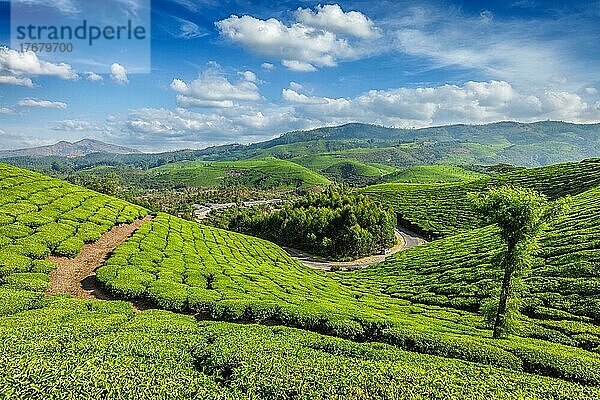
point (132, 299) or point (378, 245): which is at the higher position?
point (132, 299)

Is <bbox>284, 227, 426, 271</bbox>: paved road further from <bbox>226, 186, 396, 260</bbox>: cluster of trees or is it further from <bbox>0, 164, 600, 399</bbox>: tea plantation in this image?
<bbox>0, 164, 600, 399</bbox>: tea plantation

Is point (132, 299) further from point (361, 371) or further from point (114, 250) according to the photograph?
point (361, 371)

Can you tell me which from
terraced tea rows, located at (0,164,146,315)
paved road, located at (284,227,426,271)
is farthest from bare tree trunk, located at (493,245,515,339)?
paved road, located at (284,227,426,271)

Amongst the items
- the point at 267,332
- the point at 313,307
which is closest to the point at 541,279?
the point at 313,307

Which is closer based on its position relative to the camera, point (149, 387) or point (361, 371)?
point (149, 387)

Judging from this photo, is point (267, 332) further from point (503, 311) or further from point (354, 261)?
point (354, 261)

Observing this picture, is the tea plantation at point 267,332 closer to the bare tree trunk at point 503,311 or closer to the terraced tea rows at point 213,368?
the terraced tea rows at point 213,368

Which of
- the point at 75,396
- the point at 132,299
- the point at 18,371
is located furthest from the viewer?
the point at 132,299

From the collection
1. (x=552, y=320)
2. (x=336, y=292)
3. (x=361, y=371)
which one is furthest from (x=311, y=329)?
(x=552, y=320)
